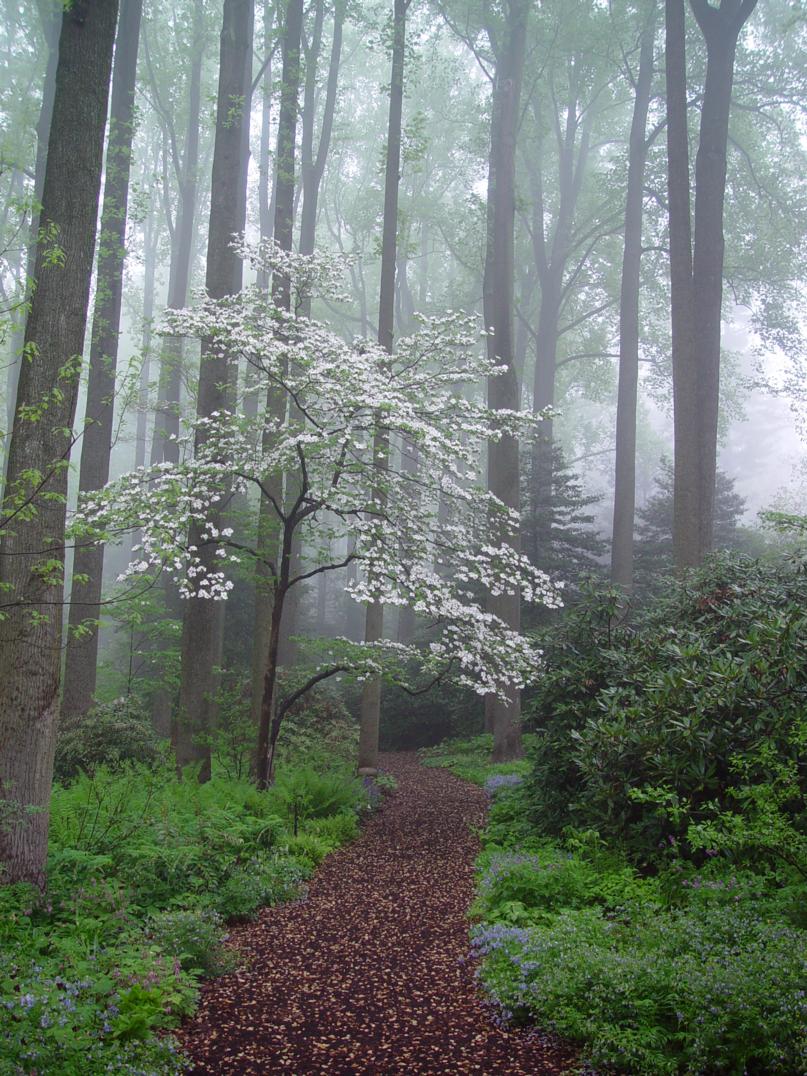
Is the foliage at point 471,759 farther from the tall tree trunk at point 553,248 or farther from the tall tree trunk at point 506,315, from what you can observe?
the tall tree trunk at point 553,248

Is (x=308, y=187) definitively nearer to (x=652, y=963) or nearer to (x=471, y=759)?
(x=471, y=759)

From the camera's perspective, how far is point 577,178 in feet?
73.6

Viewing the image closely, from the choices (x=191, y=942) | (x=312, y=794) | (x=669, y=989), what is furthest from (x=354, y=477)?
(x=669, y=989)

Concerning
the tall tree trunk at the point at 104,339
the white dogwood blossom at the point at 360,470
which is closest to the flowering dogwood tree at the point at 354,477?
the white dogwood blossom at the point at 360,470

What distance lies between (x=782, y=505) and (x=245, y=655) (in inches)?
908

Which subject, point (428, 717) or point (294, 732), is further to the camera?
point (428, 717)

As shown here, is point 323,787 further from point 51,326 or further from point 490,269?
point 490,269

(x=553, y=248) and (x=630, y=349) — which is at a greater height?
(x=553, y=248)

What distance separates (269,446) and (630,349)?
10630mm

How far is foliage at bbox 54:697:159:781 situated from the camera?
346 inches

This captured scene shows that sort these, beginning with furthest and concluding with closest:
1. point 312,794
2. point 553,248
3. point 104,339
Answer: point 553,248 < point 104,339 < point 312,794

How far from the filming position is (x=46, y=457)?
479 centimetres

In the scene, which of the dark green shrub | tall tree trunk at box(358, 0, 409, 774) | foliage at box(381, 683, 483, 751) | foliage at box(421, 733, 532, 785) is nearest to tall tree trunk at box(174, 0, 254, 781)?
tall tree trunk at box(358, 0, 409, 774)

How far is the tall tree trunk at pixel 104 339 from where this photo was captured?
1001cm
